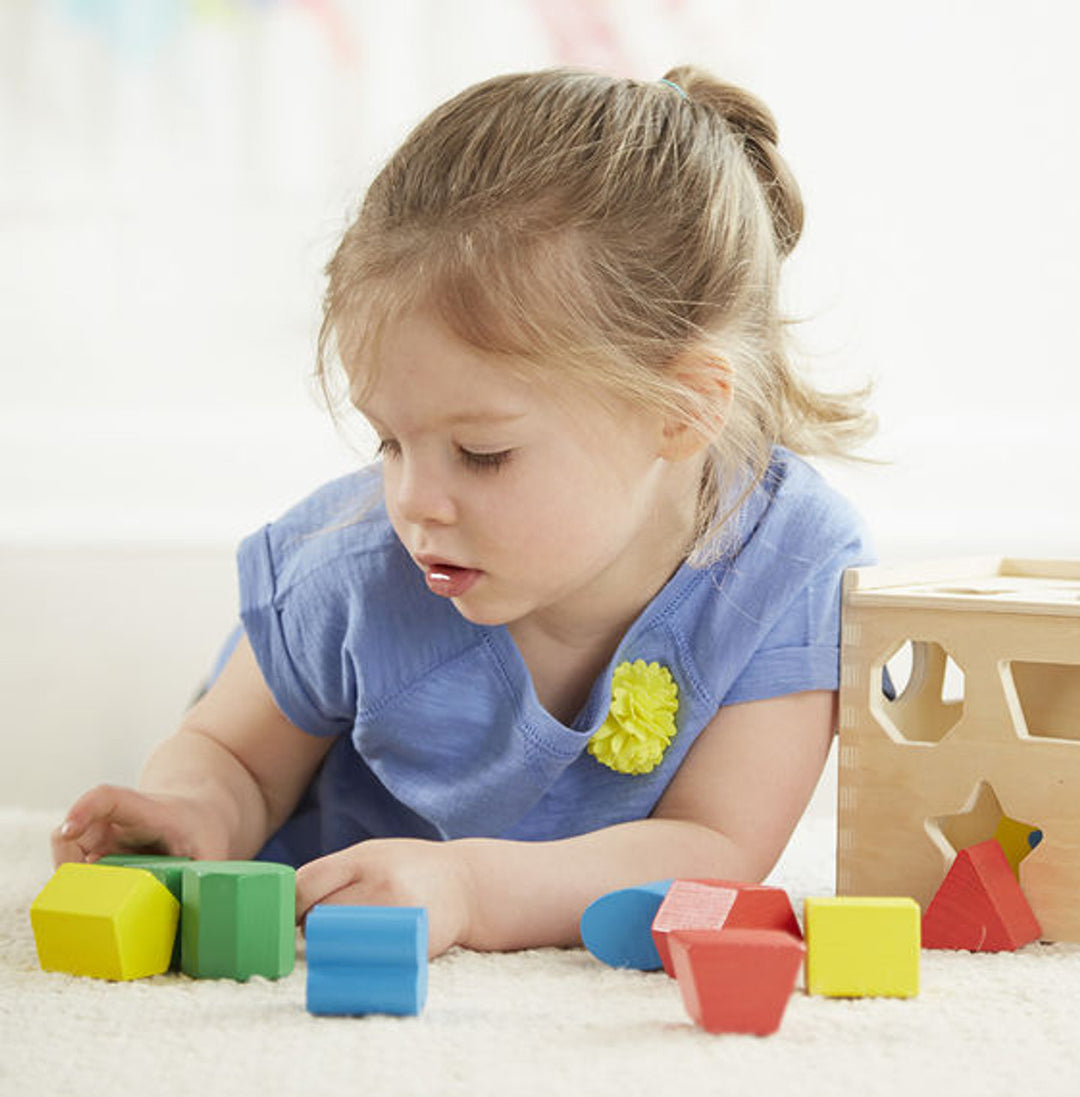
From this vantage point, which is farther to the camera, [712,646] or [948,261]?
[948,261]

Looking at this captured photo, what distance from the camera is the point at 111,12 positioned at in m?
1.77

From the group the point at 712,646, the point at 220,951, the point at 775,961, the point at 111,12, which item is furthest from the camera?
the point at 111,12

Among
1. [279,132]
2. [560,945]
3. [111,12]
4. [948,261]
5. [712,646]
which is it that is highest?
[111,12]

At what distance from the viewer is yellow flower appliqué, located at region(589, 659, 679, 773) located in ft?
3.07

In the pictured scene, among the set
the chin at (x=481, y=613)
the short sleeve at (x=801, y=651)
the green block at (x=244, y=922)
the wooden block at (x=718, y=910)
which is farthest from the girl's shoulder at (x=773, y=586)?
the green block at (x=244, y=922)

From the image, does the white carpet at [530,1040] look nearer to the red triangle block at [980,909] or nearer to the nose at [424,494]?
the red triangle block at [980,909]

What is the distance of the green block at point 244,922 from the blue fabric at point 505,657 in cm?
26

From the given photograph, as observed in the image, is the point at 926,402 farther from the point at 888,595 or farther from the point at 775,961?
the point at 775,961

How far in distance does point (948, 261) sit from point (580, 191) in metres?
1.06

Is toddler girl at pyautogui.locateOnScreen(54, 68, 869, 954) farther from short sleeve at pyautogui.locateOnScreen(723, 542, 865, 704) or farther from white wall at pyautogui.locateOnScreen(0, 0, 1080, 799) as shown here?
white wall at pyautogui.locateOnScreen(0, 0, 1080, 799)

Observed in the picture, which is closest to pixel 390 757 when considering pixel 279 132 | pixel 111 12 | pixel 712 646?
pixel 712 646

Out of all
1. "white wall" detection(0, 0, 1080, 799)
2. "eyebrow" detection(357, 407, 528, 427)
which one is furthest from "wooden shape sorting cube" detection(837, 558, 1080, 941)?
"white wall" detection(0, 0, 1080, 799)

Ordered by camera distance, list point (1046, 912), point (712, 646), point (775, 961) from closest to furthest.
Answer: point (775, 961)
point (1046, 912)
point (712, 646)

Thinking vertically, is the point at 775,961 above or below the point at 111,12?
below
